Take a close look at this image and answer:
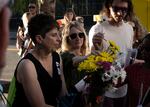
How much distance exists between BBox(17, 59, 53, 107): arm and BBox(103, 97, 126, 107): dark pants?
0.66 meters

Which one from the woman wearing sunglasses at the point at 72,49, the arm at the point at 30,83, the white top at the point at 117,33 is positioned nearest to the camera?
the arm at the point at 30,83

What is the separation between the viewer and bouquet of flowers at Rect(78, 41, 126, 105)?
3387 mm

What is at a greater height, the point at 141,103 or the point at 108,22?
the point at 108,22

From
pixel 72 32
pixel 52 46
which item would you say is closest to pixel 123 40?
pixel 72 32

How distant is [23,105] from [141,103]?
995mm

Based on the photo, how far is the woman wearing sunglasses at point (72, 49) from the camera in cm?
397

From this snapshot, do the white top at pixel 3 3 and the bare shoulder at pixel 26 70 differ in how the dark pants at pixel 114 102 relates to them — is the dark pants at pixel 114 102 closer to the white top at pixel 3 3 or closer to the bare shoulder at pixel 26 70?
the bare shoulder at pixel 26 70

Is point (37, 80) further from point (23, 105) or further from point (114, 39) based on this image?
point (114, 39)

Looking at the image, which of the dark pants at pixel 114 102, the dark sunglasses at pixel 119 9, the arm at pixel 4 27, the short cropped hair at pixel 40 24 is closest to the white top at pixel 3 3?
the arm at pixel 4 27

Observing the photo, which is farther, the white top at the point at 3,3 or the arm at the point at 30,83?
the arm at the point at 30,83

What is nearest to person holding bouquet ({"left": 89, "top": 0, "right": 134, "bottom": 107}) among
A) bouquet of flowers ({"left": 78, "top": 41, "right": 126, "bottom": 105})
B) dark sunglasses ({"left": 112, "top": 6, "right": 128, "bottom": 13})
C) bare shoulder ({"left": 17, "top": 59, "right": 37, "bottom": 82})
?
dark sunglasses ({"left": 112, "top": 6, "right": 128, "bottom": 13})

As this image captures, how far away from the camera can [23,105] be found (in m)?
3.43

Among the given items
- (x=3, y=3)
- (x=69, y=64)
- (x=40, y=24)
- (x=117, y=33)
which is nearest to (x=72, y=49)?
(x=69, y=64)

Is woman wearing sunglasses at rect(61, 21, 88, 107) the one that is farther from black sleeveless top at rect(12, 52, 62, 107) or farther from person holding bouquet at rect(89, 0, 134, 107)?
black sleeveless top at rect(12, 52, 62, 107)
